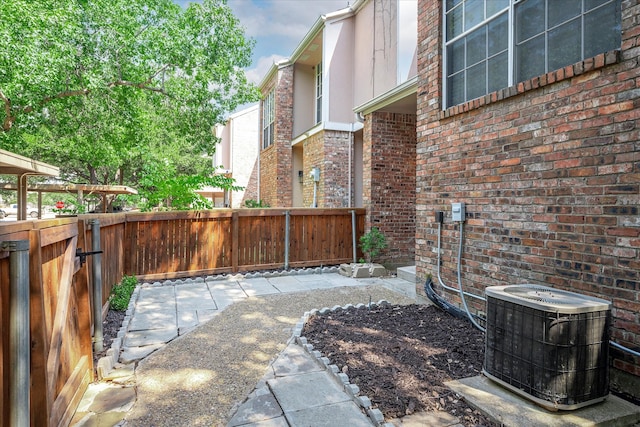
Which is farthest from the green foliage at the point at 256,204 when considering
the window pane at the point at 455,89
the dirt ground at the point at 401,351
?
the window pane at the point at 455,89

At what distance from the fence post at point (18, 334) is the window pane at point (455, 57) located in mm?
4670

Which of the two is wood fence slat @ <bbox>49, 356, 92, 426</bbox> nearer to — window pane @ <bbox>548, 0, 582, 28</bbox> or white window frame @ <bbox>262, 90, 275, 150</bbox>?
window pane @ <bbox>548, 0, 582, 28</bbox>

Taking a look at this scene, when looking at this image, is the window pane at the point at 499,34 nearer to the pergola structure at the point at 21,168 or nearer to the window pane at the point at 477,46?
the window pane at the point at 477,46

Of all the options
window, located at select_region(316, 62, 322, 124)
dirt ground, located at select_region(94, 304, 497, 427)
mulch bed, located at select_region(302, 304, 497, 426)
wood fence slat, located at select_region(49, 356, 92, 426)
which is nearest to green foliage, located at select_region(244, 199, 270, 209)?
window, located at select_region(316, 62, 322, 124)

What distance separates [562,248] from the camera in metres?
3.15

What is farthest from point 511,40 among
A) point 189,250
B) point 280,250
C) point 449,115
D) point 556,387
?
point 189,250

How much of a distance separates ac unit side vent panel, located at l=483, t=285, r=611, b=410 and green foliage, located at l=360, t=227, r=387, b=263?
5.02m

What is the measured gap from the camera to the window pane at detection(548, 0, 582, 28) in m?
3.24

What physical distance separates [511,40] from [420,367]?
337cm

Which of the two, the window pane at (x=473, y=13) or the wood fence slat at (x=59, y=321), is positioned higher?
the window pane at (x=473, y=13)

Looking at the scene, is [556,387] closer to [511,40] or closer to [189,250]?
[511,40]

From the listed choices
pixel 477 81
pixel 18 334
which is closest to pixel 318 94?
pixel 477 81

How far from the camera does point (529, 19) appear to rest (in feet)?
12.2

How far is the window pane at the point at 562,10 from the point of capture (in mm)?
3244
